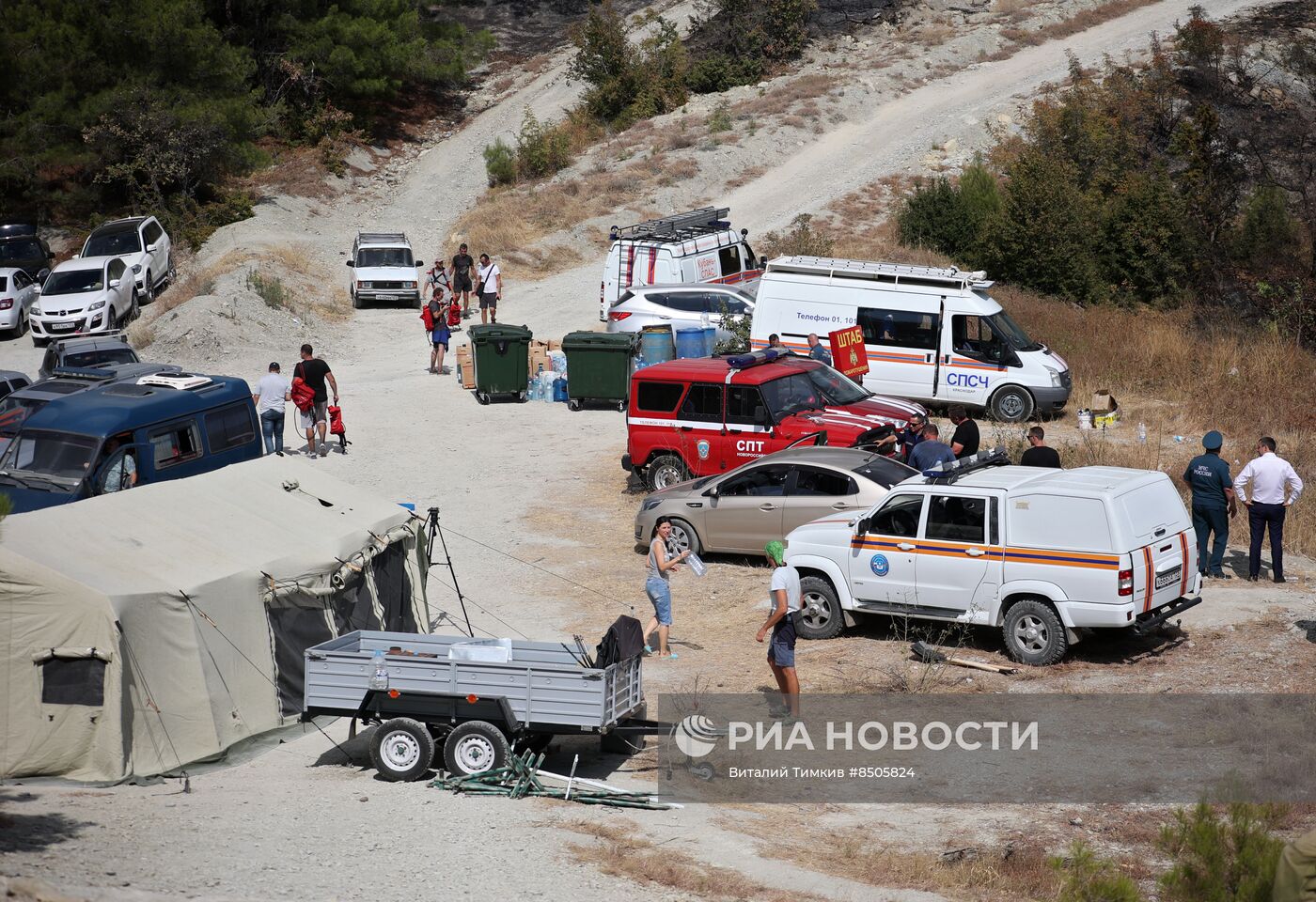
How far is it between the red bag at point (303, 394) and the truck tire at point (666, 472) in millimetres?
5987

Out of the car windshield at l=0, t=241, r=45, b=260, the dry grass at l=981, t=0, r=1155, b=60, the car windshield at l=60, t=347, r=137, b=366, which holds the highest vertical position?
the dry grass at l=981, t=0, r=1155, b=60

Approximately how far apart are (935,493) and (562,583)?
17.0 feet

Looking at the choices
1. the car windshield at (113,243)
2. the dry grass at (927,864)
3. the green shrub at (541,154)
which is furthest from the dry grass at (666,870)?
the green shrub at (541,154)

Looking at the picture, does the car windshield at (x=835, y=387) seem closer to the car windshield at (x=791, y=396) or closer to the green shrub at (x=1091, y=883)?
the car windshield at (x=791, y=396)

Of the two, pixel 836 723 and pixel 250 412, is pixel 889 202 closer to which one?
pixel 250 412

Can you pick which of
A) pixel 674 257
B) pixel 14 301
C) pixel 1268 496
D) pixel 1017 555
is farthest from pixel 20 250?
pixel 1268 496

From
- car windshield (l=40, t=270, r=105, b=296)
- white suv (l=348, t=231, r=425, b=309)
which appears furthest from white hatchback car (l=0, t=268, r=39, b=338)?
white suv (l=348, t=231, r=425, b=309)

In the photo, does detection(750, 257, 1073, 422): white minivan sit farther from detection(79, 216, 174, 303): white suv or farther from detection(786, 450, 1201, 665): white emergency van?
detection(79, 216, 174, 303): white suv

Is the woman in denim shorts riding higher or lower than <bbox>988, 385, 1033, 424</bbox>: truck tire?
lower

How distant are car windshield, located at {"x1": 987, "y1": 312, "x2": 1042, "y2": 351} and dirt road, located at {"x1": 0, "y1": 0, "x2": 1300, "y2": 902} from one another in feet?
22.3

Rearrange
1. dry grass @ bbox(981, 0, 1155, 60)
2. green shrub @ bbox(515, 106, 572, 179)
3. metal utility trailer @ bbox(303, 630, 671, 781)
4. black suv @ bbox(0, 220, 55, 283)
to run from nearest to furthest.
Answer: metal utility trailer @ bbox(303, 630, 671, 781)
black suv @ bbox(0, 220, 55, 283)
green shrub @ bbox(515, 106, 572, 179)
dry grass @ bbox(981, 0, 1155, 60)

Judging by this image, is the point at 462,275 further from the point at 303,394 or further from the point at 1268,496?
the point at 1268,496

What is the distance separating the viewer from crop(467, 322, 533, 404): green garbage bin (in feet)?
82.3

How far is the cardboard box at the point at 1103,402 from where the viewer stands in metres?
22.5
